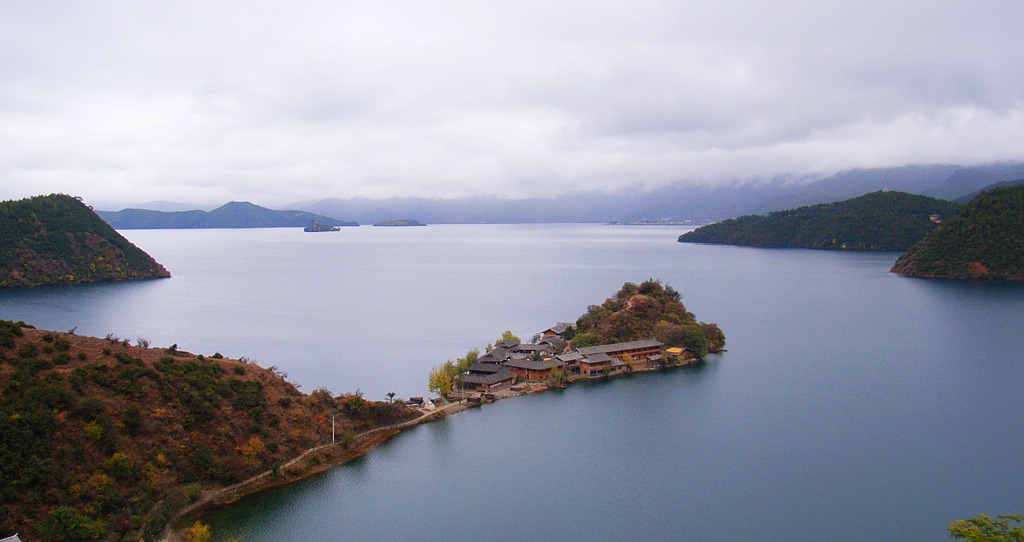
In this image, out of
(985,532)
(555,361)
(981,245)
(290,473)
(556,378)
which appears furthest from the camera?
(981,245)

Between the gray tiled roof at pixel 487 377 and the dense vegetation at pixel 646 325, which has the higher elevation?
the dense vegetation at pixel 646 325

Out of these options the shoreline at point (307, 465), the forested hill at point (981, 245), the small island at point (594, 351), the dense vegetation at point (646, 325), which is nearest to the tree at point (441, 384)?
the small island at point (594, 351)

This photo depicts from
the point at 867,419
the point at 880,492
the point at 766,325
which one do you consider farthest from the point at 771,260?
the point at 880,492

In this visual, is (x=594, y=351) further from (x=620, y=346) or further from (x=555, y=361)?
(x=555, y=361)

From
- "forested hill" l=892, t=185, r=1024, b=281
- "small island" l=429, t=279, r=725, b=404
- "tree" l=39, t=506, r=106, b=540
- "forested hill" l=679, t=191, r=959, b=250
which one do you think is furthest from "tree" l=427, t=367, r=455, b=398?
"forested hill" l=679, t=191, r=959, b=250

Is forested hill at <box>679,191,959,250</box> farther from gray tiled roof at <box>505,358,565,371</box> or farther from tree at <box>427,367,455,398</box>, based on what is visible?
tree at <box>427,367,455,398</box>

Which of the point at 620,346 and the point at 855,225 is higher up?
the point at 855,225

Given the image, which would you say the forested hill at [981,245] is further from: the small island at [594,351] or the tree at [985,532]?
the tree at [985,532]

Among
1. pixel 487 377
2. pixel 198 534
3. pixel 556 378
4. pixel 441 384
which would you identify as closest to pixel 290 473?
pixel 198 534
